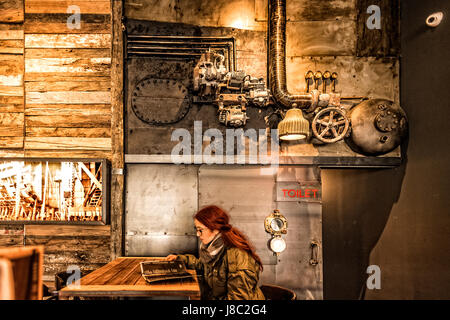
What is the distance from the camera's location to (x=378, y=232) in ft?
14.1

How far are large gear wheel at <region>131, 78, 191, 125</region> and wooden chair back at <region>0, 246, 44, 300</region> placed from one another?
9.51ft

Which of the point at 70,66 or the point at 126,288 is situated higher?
the point at 70,66

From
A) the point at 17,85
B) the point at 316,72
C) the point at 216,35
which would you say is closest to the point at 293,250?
the point at 316,72

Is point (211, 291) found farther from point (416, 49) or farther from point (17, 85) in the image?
point (416, 49)

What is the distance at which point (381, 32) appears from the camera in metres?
4.14

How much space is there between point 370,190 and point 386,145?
42.8 inches

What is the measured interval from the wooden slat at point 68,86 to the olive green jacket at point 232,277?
321cm

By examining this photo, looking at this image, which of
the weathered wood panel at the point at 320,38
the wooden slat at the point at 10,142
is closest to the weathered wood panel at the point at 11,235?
the wooden slat at the point at 10,142

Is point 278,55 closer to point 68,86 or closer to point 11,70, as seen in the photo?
point 68,86

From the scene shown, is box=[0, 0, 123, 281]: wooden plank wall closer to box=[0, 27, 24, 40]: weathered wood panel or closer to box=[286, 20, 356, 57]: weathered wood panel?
box=[0, 27, 24, 40]: weathered wood panel

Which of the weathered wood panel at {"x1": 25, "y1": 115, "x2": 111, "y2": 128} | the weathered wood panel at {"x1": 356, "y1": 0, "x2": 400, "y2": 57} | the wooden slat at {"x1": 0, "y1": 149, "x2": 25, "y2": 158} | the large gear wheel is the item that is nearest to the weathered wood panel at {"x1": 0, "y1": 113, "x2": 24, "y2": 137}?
the weathered wood panel at {"x1": 25, "y1": 115, "x2": 111, "y2": 128}

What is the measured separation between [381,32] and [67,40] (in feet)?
16.8

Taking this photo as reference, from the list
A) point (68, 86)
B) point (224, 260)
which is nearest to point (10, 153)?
point (68, 86)

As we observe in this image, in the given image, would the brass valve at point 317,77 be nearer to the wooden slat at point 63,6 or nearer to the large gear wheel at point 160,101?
the large gear wheel at point 160,101
